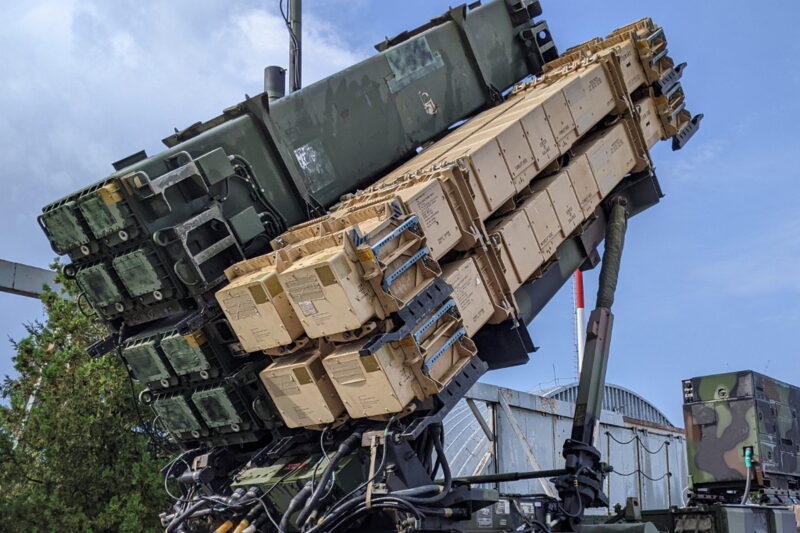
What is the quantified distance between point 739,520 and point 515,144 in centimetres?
448

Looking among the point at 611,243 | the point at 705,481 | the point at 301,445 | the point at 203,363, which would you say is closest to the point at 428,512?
the point at 301,445

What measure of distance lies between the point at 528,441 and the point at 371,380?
8584mm

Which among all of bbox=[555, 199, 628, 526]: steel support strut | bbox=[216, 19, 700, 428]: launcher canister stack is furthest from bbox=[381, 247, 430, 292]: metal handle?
bbox=[555, 199, 628, 526]: steel support strut

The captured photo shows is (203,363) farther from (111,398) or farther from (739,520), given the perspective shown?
(739,520)

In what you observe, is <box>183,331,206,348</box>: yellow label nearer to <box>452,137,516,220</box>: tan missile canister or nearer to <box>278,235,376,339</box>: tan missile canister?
<box>278,235,376,339</box>: tan missile canister

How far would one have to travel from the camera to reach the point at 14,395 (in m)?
9.09

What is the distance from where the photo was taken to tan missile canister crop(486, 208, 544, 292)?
6680mm

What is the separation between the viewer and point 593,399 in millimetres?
7797

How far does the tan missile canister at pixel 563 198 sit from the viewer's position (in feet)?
24.6

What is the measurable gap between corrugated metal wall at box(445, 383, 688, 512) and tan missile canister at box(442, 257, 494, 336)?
18.3 feet

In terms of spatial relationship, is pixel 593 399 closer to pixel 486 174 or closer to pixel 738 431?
pixel 486 174

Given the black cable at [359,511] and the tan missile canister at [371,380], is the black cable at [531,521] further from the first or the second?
the tan missile canister at [371,380]

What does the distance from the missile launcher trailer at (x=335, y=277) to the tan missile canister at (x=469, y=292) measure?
0.02 metres

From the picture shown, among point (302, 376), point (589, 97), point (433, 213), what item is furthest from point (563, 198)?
point (302, 376)
